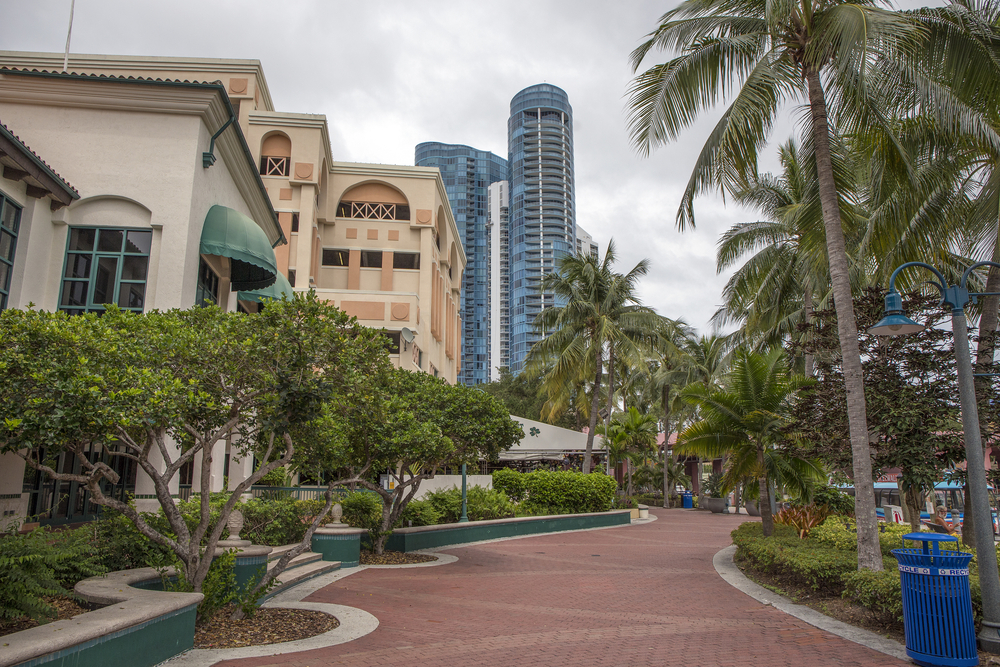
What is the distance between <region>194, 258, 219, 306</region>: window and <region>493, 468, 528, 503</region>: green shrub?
1255 centimetres

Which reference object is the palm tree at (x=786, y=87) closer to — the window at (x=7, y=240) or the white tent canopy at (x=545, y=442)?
the window at (x=7, y=240)

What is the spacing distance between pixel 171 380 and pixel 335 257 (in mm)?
30041

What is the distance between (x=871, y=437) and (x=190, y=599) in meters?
11.0

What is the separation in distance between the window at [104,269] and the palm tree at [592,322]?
18.6 meters

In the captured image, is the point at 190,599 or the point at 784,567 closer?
the point at 190,599

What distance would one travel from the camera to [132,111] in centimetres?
1345

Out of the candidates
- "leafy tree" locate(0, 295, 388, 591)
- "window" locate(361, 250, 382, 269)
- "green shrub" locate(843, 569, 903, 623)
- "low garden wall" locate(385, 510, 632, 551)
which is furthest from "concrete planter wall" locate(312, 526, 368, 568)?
"window" locate(361, 250, 382, 269)

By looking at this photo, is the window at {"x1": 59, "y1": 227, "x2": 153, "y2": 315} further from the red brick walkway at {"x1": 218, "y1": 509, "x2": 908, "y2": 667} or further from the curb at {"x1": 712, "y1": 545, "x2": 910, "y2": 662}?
the curb at {"x1": 712, "y1": 545, "x2": 910, "y2": 662}

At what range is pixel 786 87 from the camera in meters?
11.4

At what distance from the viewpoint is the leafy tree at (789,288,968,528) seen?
10.6 m

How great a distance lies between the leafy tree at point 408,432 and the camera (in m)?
9.71

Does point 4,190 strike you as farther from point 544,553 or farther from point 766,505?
point 766,505

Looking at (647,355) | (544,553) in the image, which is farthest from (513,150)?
(544,553)

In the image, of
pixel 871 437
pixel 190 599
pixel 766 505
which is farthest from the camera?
pixel 766 505
